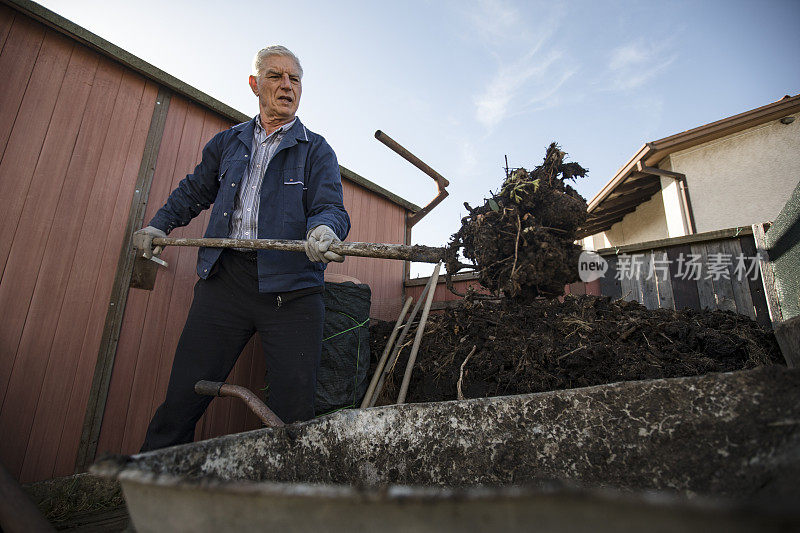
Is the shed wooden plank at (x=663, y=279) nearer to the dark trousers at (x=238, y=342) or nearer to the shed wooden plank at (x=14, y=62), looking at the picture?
the dark trousers at (x=238, y=342)

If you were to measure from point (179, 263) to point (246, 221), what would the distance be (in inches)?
30.5

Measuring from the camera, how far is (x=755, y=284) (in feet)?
10.2

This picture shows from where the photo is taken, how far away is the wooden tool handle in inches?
68.0

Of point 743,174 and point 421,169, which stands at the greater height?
point 743,174

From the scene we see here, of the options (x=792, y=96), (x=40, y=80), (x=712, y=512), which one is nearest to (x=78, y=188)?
(x=40, y=80)

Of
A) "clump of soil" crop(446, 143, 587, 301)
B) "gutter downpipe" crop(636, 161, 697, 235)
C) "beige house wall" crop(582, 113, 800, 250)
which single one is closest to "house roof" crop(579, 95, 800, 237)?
"gutter downpipe" crop(636, 161, 697, 235)

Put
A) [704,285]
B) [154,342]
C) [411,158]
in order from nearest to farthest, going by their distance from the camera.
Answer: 1. [154,342]
2. [704,285]
3. [411,158]

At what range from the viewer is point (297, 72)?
7.14 feet

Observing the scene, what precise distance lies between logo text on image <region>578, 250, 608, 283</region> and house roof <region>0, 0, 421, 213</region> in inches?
100

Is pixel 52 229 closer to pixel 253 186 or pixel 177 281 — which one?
pixel 177 281

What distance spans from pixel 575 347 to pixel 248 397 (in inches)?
65.3

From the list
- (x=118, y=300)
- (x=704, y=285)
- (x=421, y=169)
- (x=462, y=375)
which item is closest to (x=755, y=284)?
(x=704, y=285)

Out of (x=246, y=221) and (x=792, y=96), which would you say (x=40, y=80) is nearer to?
(x=246, y=221)

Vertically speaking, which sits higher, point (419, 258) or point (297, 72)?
point (297, 72)
